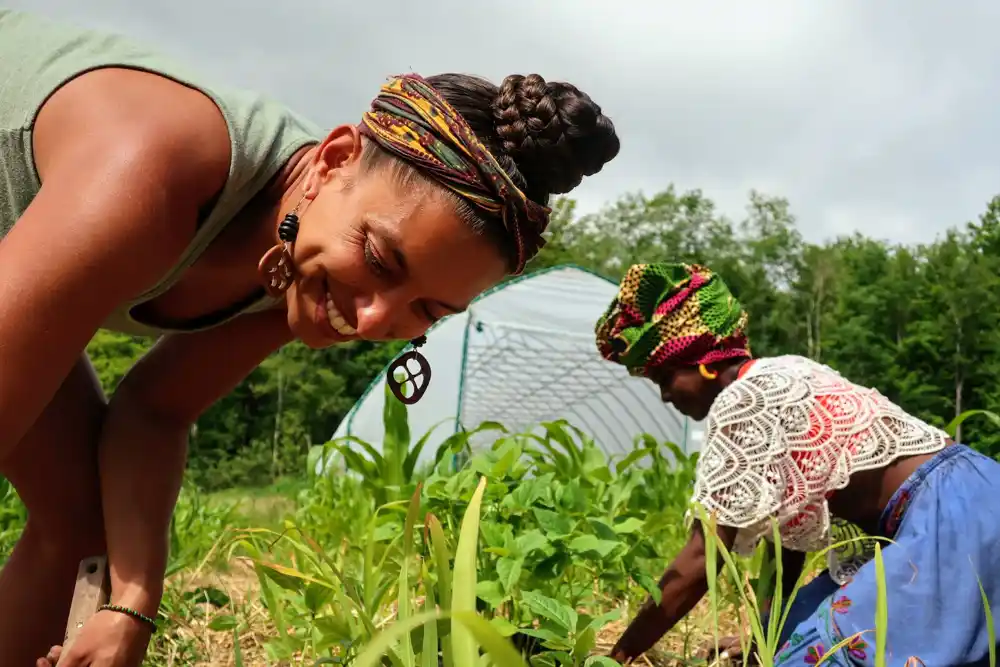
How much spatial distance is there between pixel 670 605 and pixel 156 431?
0.88 meters

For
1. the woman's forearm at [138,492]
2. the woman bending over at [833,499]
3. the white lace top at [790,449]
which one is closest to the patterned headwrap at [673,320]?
the woman bending over at [833,499]

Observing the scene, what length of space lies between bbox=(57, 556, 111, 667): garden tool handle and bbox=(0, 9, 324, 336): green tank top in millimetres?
407

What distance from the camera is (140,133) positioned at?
78 cm

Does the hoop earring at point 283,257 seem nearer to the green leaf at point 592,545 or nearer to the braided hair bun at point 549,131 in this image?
the braided hair bun at point 549,131

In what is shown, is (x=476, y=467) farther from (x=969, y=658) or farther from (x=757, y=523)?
(x=969, y=658)

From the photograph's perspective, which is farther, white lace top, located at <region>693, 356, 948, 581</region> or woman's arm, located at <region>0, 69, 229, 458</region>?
white lace top, located at <region>693, 356, 948, 581</region>

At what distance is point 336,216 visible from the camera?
3.03 feet

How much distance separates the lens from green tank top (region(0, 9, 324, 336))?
2.90ft

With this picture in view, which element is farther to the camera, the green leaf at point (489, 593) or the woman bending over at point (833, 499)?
the woman bending over at point (833, 499)

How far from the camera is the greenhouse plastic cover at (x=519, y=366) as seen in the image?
277 inches

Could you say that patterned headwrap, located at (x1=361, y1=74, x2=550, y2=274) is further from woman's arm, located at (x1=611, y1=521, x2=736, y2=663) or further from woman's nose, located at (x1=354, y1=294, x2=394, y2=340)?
woman's arm, located at (x1=611, y1=521, x2=736, y2=663)

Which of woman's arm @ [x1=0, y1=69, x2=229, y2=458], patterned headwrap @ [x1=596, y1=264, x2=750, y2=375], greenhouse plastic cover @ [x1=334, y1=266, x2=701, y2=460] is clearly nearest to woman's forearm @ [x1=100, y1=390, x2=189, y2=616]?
woman's arm @ [x1=0, y1=69, x2=229, y2=458]

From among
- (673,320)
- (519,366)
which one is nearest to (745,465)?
(673,320)

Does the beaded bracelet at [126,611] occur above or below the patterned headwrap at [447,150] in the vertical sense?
below
